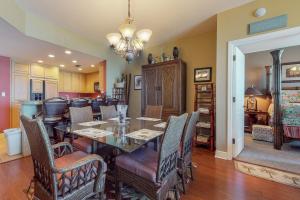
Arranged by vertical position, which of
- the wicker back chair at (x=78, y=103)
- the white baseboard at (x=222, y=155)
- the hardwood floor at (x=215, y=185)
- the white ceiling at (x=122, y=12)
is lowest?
the hardwood floor at (x=215, y=185)

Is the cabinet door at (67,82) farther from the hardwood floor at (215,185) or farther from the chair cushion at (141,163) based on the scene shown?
the chair cushion at (141,163)

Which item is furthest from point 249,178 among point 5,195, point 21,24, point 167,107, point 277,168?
point 21,24

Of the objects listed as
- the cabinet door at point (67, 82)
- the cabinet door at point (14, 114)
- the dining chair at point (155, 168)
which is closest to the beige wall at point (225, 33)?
the dining chair at point (155, 168)

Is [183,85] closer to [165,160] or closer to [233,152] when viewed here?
[233,152]

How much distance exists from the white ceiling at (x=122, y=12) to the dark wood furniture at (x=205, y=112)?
141 centimetres

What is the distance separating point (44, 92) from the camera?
554 cm

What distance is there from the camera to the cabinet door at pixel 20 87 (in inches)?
192

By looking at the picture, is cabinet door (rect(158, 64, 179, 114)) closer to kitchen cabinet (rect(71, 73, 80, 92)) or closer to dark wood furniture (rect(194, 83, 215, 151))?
dark wood furniture (rect(194, 83, 215, 151))

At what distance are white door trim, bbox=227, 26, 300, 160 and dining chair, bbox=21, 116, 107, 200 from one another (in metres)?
2.29

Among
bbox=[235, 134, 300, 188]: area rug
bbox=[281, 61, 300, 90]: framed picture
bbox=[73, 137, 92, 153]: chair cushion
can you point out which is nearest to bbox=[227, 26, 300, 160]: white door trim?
bbox=[235, 134, 300, 188]: area rug

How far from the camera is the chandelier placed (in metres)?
2.24

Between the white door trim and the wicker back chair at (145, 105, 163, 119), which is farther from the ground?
the white door trim

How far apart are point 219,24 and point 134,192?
2.99m

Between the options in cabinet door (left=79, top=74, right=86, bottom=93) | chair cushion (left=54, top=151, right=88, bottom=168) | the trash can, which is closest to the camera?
chair cushion (left=54, top=151, right=88, bottom=168)
